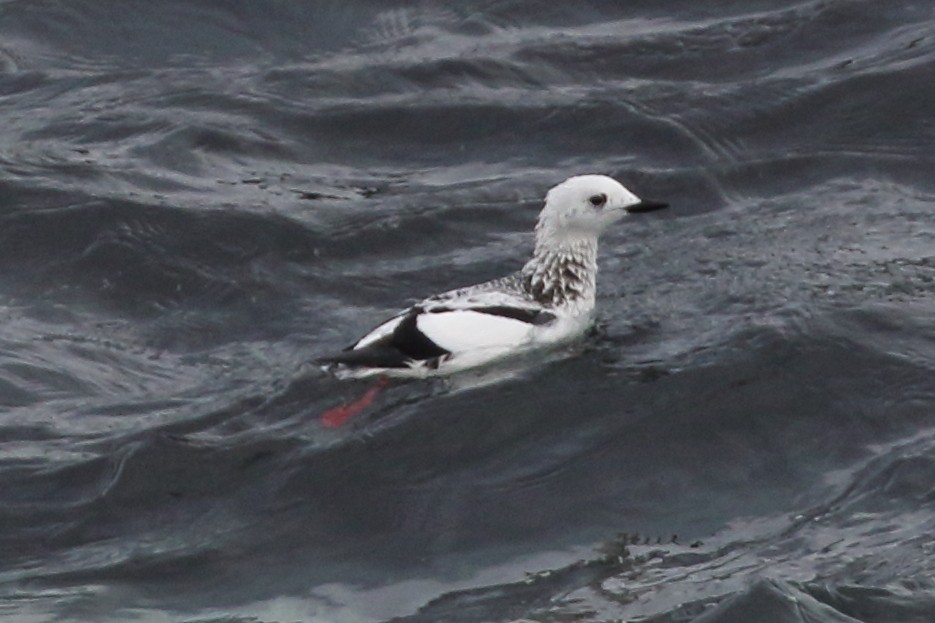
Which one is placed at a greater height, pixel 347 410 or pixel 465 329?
pixel 465 329

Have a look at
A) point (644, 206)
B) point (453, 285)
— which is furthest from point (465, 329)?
point (453, 285)

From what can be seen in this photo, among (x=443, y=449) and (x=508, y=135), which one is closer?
(x=443, y=449)

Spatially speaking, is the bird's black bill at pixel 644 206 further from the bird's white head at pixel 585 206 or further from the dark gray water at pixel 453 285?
the dark gray water at pixel 453 285

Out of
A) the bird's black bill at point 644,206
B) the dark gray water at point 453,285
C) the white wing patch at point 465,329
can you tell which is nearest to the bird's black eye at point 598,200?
the bird's black bill at point 644,206

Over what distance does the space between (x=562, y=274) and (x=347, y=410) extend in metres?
1.72

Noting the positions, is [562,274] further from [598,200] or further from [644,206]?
[644,206]

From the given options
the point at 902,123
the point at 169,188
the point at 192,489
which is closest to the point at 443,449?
the point at 192,489

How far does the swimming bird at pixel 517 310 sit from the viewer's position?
12352 millimetres

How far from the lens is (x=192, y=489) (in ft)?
37.5

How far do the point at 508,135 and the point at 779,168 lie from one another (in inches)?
81.9

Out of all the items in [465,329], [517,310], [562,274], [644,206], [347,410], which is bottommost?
[347,410]

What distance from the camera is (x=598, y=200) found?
13062mm

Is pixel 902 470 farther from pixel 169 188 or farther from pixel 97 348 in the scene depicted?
pixel 169 188

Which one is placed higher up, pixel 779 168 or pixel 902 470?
pixel 779 168
